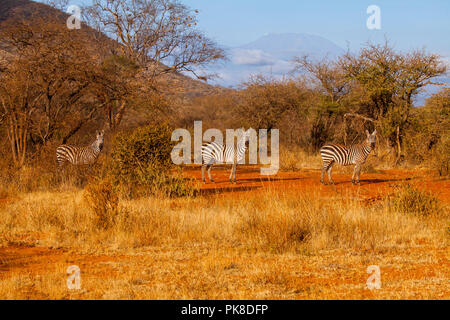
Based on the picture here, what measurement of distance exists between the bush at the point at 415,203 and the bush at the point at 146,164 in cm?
467

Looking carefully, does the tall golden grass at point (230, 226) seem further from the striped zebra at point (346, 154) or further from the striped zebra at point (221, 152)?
the striped zebra at point (221, 152)

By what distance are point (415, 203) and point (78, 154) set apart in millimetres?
9251

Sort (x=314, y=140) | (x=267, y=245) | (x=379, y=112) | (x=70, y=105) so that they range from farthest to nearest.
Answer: (x=314, y=140)
(x=379, y=112)
(x=70, y=105)
(x=267, y=245)

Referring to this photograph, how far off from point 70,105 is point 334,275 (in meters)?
12.3

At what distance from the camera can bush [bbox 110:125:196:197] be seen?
36.5 ft

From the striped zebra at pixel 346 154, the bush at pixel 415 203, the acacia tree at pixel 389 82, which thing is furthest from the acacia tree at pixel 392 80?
the bush at pixel 415 203

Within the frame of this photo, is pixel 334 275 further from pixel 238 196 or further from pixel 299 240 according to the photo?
pixel 238 196

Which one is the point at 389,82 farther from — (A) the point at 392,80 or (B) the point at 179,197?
(B) the point at 179,197

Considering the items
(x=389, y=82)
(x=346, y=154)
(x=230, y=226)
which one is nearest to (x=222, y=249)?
(x=230, y=226)

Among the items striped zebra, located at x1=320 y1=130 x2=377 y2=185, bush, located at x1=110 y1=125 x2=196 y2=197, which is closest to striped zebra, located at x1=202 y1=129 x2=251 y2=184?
striped zebra, located at x1=320 y1=130 x2=377 y2=185

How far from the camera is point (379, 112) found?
21.6 m

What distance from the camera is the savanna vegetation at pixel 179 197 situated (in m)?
5.57

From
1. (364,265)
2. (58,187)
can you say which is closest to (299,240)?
(364,265)
